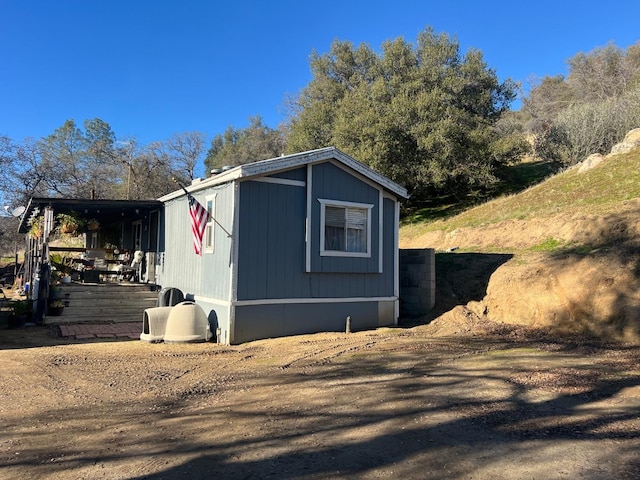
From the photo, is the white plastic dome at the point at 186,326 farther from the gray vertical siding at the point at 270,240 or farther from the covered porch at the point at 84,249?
the covered porch at the point at 84,249

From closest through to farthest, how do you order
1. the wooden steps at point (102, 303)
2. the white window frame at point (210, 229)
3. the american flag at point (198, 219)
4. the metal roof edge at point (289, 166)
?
1. the metal roof edge at point (289, 166)
2. the american flag at point (198, 219)
3. the white window frame at point (210, 229)
4. the wooden steps at point (102, 303)

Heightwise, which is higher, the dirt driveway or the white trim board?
the white trim board

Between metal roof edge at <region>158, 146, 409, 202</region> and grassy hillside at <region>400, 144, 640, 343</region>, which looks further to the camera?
metal roof edge at <region>158, 146, 409, 202</region>

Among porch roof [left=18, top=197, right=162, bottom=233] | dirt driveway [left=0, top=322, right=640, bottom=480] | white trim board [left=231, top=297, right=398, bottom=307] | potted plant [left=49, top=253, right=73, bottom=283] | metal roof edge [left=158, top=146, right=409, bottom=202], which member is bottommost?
dirt driveway [left=0, top=322, right=640, bottom=480]

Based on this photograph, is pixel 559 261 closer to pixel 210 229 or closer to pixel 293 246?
pixel 293 246

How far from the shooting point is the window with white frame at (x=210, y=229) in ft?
32.3

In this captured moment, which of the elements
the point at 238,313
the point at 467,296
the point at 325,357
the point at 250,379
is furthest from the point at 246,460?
the point at 467,296

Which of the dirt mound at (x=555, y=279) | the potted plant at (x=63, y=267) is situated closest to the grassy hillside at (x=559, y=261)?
the dirt mound at (x=555, y=279)

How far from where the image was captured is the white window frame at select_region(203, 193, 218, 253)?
9.83 meters

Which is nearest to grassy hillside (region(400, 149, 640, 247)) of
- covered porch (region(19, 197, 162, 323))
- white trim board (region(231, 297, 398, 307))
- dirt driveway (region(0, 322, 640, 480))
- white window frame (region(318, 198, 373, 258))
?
white window frame (region(318, 198, 373, 258))

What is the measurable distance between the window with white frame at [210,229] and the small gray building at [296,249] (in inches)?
0.8

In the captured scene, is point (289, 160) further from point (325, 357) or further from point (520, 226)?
point (520, 226)

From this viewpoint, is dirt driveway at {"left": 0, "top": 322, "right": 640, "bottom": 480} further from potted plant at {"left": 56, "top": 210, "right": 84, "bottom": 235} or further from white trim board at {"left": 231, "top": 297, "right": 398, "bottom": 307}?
potted plant at {"left": 56, "top": 210, "right": 84, "bottom": 235}

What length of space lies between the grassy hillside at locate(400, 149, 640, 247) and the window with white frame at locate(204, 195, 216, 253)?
9.06 meters
